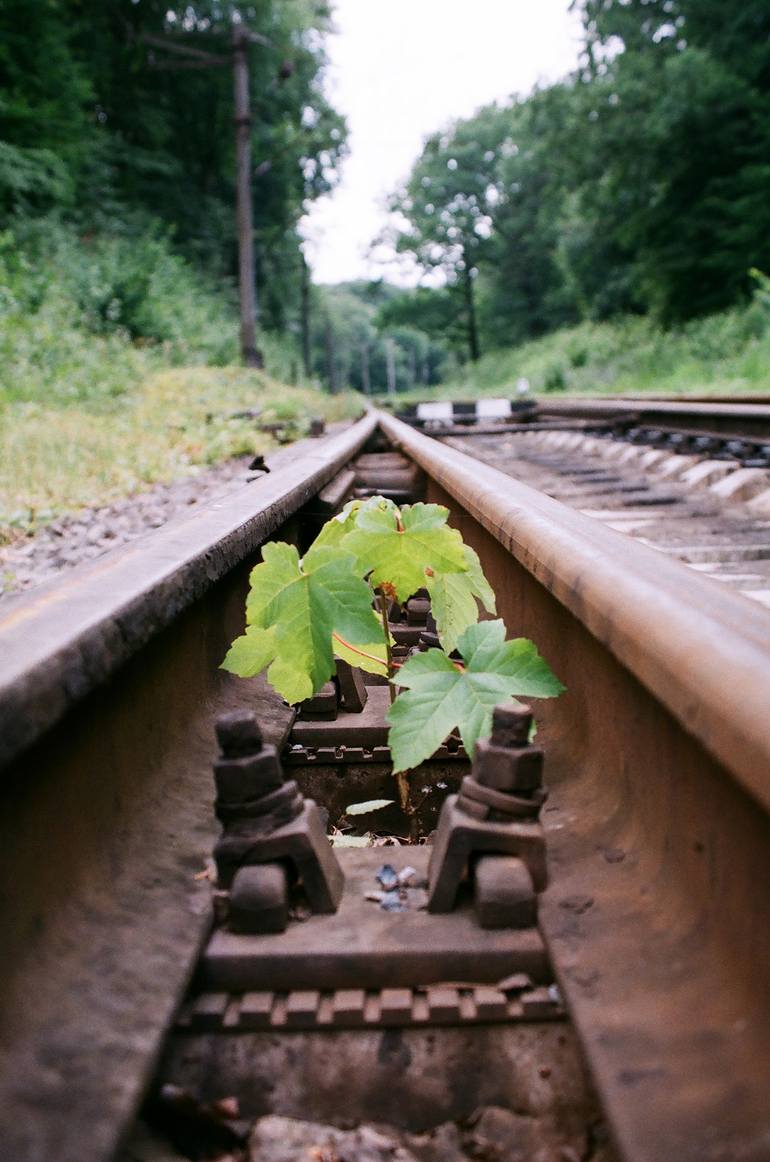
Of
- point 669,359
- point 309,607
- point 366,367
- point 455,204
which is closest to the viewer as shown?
point 309,607

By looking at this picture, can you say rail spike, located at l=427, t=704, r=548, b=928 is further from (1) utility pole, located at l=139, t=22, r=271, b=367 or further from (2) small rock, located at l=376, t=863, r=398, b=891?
(1) utility pole, located at l=139, t=22, r=271, b=367

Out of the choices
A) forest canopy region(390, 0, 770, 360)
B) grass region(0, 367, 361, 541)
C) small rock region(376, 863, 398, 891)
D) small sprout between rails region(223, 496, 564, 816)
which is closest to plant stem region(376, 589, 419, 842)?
small sprout between rails region(223, 496, 564, 816)

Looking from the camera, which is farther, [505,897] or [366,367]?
[366,367]

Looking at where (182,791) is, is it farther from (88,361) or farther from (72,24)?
(72,24)

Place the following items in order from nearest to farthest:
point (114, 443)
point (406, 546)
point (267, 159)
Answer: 1. point (406, 546)
2. point (114, 443)
3. point (267, 159)

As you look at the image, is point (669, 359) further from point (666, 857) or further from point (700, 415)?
point (666, 857)

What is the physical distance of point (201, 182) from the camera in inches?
1382

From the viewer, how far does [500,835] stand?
3.69ft

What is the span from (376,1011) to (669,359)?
20001 millimetres

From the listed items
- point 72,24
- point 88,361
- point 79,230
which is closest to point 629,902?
point 88,361

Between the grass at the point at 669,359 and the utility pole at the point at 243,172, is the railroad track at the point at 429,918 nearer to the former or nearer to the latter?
the grass at the point at 669,359

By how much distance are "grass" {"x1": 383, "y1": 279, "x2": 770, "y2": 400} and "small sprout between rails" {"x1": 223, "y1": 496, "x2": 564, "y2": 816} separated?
8198 millimetres

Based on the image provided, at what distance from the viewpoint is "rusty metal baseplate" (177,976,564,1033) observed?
1018 mm

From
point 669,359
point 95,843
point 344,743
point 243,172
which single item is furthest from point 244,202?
point 95,843
